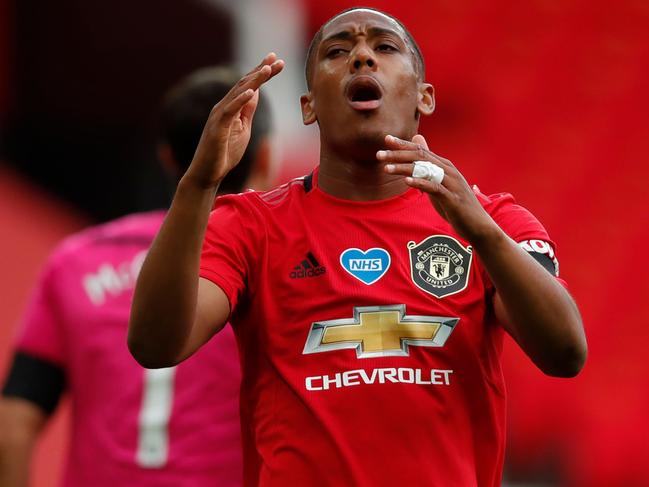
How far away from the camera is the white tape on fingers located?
6.96 ft

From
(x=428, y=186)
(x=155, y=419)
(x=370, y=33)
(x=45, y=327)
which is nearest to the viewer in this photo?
(x=428, y=186)

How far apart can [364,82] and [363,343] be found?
497 mm

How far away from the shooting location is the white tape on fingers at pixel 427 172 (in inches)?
83.5

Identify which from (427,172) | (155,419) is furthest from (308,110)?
(155,419)

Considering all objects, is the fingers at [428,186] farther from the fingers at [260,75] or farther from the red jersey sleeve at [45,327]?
the red jersey sleeve at [45,327]

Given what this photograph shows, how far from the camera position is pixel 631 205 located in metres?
9.01

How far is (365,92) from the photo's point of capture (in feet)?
7.80

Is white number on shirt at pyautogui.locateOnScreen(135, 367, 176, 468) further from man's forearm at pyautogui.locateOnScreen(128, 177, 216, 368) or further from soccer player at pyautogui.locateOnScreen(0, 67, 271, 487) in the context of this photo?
man's forearm at pyautogui.locateOnScreen(128, 177, 216, 368)

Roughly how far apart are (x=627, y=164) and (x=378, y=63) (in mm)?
7129

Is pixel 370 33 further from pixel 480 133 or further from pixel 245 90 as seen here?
pixel 480 133

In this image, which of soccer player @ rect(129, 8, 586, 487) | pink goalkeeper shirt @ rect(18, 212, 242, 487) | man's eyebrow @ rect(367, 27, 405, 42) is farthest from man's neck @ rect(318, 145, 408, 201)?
pink goalkeeper shirt @ rect(18, 212, 242, 487)

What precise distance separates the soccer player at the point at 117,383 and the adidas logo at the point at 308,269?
0.85 metres

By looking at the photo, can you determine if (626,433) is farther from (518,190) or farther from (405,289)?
(405,289)

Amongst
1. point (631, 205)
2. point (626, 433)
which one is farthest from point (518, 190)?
point (626, 433)
